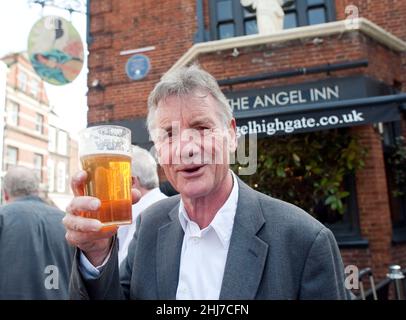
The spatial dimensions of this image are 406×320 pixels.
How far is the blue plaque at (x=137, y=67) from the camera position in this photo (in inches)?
189

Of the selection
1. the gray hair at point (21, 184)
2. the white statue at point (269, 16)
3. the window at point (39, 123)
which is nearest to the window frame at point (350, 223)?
the white statue at point (269, 16)

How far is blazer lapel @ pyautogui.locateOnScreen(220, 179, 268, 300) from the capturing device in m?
0.76

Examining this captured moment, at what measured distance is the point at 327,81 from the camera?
3.65 m

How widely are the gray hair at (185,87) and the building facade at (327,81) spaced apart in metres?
2.18

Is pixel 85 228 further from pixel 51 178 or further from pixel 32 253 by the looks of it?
pixel 51 178

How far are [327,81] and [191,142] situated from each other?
325cm

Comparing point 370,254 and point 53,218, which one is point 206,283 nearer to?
point 53,218

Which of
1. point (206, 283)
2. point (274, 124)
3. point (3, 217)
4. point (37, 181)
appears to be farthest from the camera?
point (274, 124)

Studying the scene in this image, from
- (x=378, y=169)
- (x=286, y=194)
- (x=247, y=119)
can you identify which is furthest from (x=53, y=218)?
(x=378, y=169)

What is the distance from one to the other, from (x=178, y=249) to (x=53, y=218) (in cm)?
Result: 123

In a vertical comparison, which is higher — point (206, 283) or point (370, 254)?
point (206, 283)

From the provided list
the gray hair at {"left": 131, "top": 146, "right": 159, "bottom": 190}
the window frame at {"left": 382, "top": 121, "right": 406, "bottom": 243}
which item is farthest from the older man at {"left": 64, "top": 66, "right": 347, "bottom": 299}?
the window frame at {"left": 382, "top": 121, "right": 406, "bottom": 243}

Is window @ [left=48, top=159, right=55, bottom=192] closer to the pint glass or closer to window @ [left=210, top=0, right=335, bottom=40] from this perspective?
the pint glass
